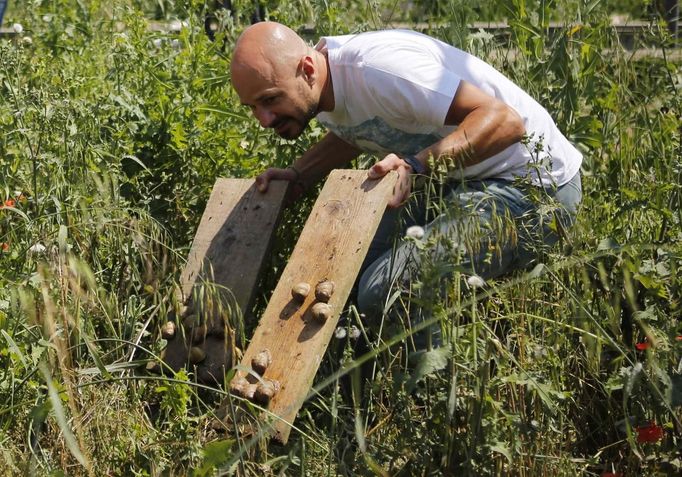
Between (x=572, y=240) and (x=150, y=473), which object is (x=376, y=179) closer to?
(x=572, y=240)

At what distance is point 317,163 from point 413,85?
72 cm

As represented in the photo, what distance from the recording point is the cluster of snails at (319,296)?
3414mm

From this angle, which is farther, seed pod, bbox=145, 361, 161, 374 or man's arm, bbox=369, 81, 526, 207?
seed pod, bbox=145, 361, 161, 374

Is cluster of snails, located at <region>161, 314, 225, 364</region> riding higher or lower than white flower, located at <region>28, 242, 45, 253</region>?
lower

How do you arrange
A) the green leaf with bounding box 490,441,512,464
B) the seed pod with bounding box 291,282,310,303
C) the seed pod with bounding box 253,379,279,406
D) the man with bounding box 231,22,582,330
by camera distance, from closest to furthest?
the green leaf with bounding box 490,441,512,464, the seed pod with bounding box 253,379,279,406, the seed pod with bounding box 291,282,310,303, the man with bounding box 231,22,582,330

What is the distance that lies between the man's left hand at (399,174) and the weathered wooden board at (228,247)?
2.06 feet

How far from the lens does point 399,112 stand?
12.7ft

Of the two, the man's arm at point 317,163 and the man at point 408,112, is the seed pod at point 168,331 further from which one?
the man's arm at point 317,163

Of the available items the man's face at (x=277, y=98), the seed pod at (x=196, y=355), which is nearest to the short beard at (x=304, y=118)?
the man's face at (x=277, y=98)

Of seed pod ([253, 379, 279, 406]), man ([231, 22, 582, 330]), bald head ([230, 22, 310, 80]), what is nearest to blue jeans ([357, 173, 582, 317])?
man ([231, 22, 582, 330])

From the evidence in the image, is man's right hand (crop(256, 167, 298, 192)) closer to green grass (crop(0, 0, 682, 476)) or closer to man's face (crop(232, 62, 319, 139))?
green grass (crop(0, 0, 682, 476))

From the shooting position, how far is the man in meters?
3.65

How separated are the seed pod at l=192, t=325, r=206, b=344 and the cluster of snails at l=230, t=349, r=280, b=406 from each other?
0.41 meters

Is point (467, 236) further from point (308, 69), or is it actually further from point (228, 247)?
point (228, 247)
